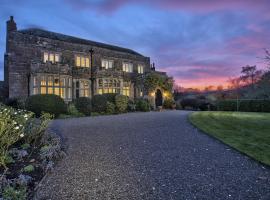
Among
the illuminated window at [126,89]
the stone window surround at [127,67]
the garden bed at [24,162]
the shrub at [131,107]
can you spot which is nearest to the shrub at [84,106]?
the shrub at [131,107]

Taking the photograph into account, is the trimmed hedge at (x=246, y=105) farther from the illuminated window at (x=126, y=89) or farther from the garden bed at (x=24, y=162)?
the garden bed at (x=24, y=162)

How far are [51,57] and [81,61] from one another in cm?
351

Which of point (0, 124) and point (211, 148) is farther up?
point (0, 124)

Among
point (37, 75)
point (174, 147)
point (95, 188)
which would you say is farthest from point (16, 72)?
point (95, 188)

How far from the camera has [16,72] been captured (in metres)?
20.6

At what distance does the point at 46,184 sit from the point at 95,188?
0.98 m

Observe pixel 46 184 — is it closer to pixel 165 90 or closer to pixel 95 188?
pixel 95 188

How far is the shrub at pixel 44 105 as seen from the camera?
660 inches

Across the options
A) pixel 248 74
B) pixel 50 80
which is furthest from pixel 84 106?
pixel 248 74

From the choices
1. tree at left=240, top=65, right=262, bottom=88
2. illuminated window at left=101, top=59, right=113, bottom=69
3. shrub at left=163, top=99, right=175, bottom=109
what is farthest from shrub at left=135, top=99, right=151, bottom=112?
tree at left=240, top=65, right=262, bottom=88

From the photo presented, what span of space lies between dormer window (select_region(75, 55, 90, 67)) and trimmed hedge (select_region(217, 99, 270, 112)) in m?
18.6

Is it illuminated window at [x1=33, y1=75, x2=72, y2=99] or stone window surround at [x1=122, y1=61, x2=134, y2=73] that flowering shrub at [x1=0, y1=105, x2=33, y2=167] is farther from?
stone window surround at [x1=122, y1=61, x2=134, y2=73]

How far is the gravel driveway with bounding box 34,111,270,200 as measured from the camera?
413 cm

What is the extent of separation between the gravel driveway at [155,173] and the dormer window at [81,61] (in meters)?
18.4
